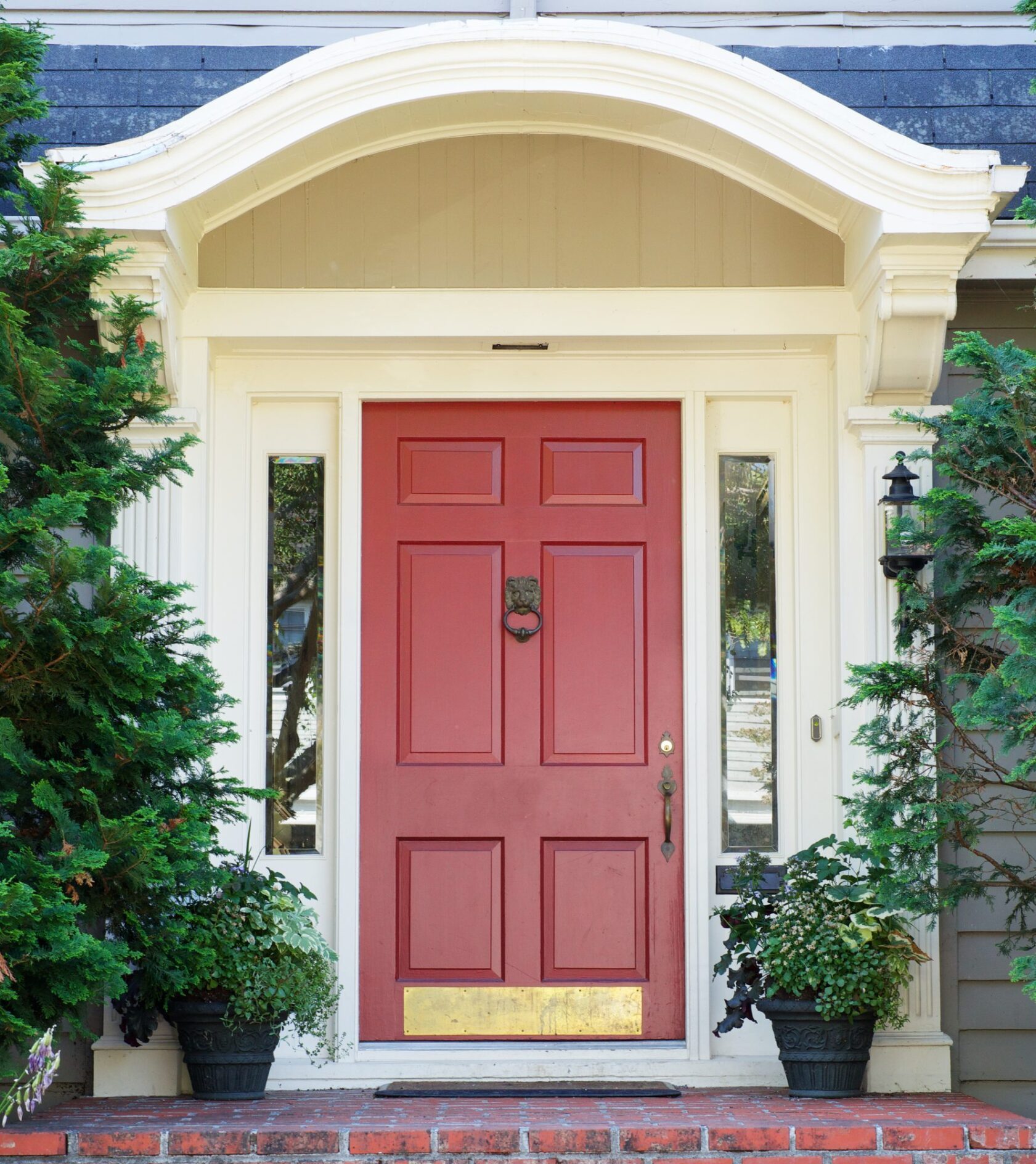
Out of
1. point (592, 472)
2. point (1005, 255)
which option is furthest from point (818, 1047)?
point (1005, 255)

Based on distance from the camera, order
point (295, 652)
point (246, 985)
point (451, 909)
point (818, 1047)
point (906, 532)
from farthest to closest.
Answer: point (295, 652) < point (451, 909) < point (906, 532) < point (818, 1047) < point (246, 985)

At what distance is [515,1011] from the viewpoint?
431cm

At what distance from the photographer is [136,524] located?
14.0 feet

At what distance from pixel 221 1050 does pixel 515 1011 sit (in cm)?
90

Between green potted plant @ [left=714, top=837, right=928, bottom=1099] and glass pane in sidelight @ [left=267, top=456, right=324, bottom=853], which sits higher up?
glass pane in sidelight @ [left=267, top=456, right=324, bottom=853]

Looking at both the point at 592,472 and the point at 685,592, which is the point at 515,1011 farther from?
the point at 592,472

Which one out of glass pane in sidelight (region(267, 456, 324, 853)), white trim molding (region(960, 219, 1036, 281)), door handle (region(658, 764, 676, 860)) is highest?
white trim molding (region(960, 219, 1036, 281))

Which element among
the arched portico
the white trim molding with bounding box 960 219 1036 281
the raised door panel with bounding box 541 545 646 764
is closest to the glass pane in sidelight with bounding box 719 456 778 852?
the arched portico

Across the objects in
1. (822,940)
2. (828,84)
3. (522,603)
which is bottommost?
(822,940)

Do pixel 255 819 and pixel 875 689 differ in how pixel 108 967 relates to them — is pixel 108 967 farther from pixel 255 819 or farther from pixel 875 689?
pixel 875 689

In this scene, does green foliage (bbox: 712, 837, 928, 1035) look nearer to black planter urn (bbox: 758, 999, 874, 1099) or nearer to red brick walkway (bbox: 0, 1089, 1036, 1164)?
black planter urn (bbox: 758, 999, 874, 1099)

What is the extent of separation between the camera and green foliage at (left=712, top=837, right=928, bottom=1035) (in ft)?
12.5

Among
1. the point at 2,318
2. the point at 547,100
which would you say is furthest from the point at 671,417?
the point at 2,318

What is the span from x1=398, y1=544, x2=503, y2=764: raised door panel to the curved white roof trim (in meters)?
1.29
